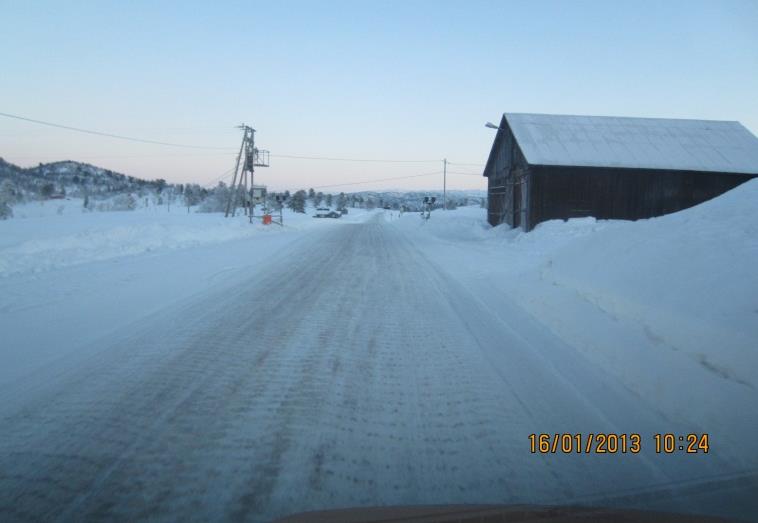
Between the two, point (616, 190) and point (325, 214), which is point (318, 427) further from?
point (325, 214)

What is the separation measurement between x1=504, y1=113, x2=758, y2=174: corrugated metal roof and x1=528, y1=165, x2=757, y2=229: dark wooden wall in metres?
0.45

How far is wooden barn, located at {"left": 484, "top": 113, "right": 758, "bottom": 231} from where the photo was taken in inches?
948

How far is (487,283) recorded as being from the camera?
36.9 feet

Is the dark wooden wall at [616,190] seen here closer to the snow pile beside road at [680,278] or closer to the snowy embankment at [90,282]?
the snowy embankment at [90,282]

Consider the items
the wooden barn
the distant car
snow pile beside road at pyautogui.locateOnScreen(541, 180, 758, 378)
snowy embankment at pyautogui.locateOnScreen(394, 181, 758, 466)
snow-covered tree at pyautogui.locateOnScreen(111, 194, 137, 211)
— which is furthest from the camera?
the distant car

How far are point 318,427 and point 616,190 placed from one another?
24450 millimetres

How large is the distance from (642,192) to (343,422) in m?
25.1

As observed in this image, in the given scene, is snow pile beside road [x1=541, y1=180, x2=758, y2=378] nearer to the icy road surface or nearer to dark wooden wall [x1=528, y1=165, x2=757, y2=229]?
the icy road surface

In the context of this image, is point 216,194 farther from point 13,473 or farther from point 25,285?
point 13,473

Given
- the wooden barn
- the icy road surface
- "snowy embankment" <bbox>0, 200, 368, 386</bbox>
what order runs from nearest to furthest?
the icy road surface
"snowy embankment" <bbox>0, 200, 368, 386</bbox>
the wooden barn

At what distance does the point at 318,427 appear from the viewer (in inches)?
154

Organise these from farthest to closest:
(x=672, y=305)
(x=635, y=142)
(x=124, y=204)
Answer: (x=124, y=204)
(x=635, y=142)
(x=672, y=305)

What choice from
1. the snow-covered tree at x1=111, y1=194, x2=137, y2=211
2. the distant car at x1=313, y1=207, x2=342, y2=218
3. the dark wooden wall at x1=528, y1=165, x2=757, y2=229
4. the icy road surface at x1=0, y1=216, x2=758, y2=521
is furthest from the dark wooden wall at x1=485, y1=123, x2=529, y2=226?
the snow-covered tree at x1=111, y1=194, x2=137, y2=211

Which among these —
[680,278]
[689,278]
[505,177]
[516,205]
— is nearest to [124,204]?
[505,177]
